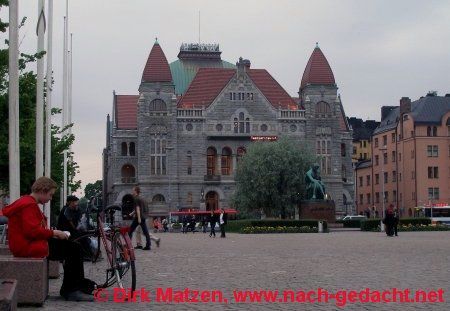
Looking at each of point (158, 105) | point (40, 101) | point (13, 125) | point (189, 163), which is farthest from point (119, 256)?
point (189, 163)

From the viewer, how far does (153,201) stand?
10462 cm

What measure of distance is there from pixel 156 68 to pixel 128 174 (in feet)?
49.4

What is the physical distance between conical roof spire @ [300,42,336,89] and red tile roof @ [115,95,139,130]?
22609 millimetres

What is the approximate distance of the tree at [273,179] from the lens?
8431 cm

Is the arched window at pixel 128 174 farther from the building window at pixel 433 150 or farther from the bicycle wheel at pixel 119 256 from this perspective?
the bicycle wheel at pixel 119 256

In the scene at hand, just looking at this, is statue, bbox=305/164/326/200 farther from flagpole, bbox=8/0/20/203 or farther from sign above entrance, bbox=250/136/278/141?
flagpole, bbox=8/0/20/203

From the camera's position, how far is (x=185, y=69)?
125 m

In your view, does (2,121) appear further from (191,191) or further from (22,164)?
(191,191)

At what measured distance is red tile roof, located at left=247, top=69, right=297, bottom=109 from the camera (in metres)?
110

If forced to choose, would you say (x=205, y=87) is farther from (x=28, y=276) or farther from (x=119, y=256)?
(x=28, y=276)

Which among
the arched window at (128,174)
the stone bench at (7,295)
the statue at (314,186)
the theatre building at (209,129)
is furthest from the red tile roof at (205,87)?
the stone bench at (7,295)

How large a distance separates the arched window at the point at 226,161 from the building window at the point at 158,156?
26.4 feet

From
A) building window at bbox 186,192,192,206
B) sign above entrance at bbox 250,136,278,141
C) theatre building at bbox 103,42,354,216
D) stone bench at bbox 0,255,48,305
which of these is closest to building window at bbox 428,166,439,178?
theatre building at bbox 103,42,354,216

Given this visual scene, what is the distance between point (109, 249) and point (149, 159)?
92.7 m
